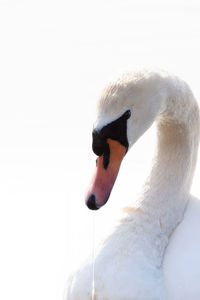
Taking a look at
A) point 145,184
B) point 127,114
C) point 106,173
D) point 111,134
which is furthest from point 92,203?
point 145,184

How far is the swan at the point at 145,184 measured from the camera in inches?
114

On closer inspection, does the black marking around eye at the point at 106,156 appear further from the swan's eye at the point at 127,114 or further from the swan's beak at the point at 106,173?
the swan's eye at the point at 127,114

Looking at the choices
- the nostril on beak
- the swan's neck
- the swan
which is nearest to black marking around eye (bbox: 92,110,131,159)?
the swan

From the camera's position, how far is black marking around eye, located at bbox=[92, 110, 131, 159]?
2.84m

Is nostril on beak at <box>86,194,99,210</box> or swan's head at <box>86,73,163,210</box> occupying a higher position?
swan's head at <box>86,73,163,210</box>

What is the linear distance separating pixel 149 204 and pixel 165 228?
0.13 metres

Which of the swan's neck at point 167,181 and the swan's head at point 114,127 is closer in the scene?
the swan's head at point 114,127

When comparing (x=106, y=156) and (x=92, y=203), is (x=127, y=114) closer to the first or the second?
(x=106, y=156)

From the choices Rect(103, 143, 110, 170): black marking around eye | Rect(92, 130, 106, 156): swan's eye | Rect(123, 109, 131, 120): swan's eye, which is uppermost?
Rect(123, 109, 131, 120): swan's eye

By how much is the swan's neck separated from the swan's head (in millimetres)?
317

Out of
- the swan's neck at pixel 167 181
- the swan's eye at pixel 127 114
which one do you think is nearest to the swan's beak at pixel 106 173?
the swan's eye at pixel 127 114

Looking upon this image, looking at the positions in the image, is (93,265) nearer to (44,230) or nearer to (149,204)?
(149,204)

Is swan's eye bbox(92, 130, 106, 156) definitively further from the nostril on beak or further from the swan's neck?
the swan's neck

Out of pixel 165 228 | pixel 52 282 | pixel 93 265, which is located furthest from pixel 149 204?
pixel 52 282
